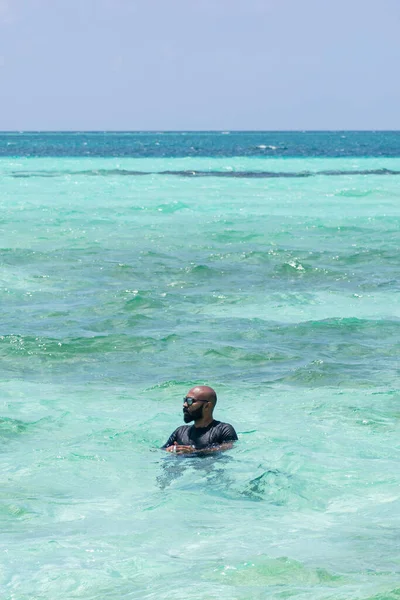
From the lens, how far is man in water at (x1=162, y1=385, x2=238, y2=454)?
9.95 meters

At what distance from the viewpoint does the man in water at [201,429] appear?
995 cm

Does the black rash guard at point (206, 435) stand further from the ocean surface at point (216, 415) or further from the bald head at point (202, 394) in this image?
the bald head at point (202, 394)

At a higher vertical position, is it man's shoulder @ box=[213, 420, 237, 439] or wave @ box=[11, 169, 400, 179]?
wave @ box=[11, 169, 400, 179]

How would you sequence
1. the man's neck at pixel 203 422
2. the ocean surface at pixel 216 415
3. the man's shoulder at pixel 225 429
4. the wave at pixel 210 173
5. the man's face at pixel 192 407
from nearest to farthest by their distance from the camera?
the ocean surface at pixel 216 415, the man's face at pixel 192 407, the man's neck at pixel 203 422, the man's shoulder at pixel 225 429, the wave at pixel 210 173

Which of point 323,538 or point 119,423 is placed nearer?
point 323,538

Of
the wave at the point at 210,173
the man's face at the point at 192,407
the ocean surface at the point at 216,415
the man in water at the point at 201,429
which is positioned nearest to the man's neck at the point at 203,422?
the man in water at the point at 201,429

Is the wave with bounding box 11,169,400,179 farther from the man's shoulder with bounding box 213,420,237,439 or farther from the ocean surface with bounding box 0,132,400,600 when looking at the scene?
the man's shoulder with bounding box 213,420,237,439

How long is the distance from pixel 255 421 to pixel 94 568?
15.1ft

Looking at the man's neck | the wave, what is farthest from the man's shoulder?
the wave

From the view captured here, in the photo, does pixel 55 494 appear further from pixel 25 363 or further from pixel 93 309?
pixel 93 309

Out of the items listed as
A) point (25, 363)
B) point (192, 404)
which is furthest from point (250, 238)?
point (192, 404)

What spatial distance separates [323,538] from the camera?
8.41m

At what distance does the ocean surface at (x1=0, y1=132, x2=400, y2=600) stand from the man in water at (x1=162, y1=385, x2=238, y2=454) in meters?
0.16

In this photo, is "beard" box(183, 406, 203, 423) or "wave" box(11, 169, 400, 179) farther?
"wave" box(11, 169, 400, 179)
